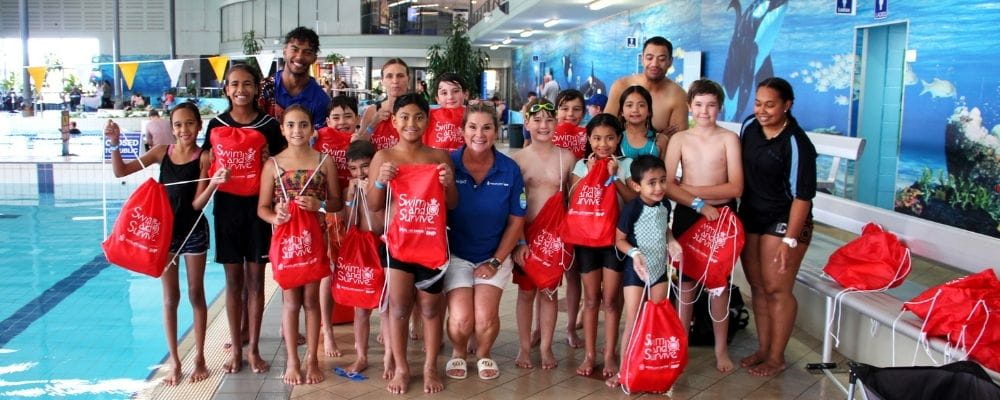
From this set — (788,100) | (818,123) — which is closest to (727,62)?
(818,123)

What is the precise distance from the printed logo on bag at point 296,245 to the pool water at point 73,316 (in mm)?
1560

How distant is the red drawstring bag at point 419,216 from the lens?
3.79m

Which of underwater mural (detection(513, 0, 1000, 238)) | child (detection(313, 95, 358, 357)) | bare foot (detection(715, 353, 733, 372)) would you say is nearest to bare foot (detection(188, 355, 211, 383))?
child (detection(313, 95, 358, 357))

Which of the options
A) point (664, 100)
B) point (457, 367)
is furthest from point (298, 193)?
point (664, 100)

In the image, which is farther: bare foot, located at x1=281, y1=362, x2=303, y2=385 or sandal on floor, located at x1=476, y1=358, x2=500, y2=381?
sandal on floor, located at x1=476, y1=358, x2=500, y2=381

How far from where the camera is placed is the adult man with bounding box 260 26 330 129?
4.73 metres

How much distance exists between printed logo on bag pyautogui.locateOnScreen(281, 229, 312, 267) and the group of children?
11cm

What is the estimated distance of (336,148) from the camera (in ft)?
15.3

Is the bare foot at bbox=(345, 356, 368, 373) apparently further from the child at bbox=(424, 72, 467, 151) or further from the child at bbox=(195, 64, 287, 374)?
the child at bbox=(424, 72, 467, 151)

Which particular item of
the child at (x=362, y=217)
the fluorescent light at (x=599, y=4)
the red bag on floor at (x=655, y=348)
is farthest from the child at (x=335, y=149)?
the fluorescent light at (x=599, y=4)

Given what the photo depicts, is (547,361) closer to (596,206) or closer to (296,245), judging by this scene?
(596,206)

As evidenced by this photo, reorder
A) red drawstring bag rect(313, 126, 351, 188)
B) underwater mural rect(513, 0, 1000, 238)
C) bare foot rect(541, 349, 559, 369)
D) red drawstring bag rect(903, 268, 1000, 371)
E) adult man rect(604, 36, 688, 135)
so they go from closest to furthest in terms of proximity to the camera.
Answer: red drawstring bag rect(903, 268, 1000, 371) < bare foot rect(541, 349, 559, 369) < red drawstring bag rect(313, 126, 351, 188) < adult man rect(604, 36, 688, 135) < underwater mural rect(513, 0, 1000, 238)

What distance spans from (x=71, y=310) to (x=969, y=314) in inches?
250

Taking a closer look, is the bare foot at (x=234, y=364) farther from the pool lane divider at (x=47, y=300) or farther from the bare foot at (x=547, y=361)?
the pool lane divider at (x=47, y=300)
